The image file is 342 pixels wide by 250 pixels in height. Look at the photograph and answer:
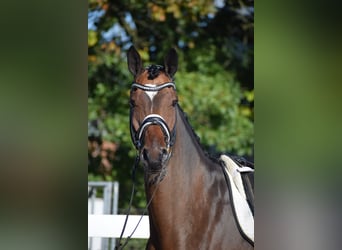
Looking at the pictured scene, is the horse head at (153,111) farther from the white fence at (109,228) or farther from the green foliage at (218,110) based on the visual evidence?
the green foliage at (218,110)

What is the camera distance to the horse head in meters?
1.80

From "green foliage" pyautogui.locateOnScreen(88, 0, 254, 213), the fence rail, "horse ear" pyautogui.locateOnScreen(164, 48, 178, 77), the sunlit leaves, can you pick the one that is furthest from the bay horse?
the sunlit leaves

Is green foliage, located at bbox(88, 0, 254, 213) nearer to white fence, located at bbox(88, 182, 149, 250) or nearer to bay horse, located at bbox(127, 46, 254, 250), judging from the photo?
white fence, located at bbox(88, 182, 149, 250)

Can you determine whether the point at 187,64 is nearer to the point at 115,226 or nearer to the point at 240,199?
the point at 115,226

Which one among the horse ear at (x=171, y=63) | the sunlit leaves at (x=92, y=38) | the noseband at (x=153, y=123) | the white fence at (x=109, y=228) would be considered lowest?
the white fence at (x=109, y=228)

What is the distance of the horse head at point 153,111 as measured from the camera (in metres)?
1.80

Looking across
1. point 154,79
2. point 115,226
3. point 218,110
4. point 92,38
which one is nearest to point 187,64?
point 218,110

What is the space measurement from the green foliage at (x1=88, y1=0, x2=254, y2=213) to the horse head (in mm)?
1173

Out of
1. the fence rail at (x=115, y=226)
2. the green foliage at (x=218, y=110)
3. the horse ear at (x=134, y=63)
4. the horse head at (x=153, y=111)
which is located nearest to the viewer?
the horse head at (x=153, y=111)

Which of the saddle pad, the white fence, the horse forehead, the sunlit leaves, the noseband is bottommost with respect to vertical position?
the white fence

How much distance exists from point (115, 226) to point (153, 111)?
0.65m

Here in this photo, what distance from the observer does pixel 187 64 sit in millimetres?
3311

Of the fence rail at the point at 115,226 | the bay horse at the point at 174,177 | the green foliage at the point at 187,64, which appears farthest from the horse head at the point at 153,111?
the green foliage at the point at 187,64

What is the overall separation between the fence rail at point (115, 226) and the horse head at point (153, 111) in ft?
1.23
